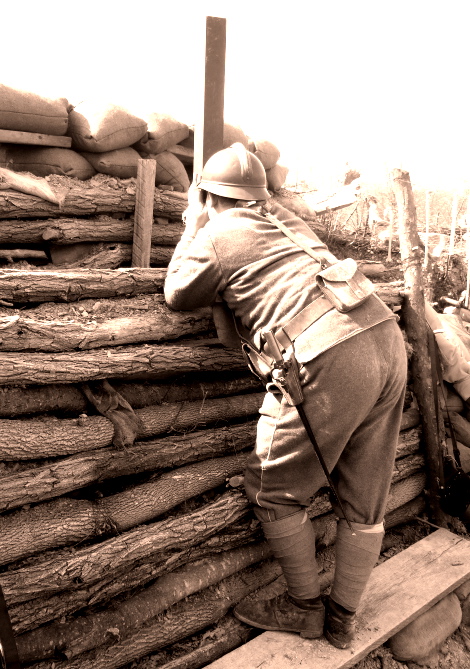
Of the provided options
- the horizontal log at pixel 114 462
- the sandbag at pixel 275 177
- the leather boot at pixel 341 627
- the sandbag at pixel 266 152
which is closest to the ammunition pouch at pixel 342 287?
the horizontal log at pixel 114 462

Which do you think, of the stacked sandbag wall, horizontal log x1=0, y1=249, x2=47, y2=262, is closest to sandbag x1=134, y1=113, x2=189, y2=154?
the stacked sandbag wall

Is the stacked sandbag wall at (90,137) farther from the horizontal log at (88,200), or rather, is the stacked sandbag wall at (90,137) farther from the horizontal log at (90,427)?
the horizontal log at (90,427)

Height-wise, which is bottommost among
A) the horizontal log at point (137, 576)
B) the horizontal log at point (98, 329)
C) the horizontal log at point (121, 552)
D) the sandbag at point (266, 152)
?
the horizontal log at point (137, 576)

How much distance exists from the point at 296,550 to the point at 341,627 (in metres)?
0.45

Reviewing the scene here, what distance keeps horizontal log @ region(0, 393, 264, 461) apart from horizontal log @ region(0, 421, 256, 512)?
5 cm

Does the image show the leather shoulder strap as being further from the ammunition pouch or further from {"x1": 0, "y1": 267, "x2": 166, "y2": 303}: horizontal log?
{"x1": 0, "y1": 267, "x2": 166, "y2": 303}: horizontal log

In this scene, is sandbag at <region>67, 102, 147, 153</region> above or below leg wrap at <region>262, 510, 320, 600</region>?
above

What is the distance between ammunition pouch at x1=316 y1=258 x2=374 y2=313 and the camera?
268cm

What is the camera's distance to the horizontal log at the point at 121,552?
264 centimetres

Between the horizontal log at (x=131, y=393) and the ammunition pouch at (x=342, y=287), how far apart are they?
3.67ft

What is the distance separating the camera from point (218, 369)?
11.5ft

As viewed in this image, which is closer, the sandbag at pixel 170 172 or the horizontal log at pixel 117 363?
the horizontal log at pixel 117 363

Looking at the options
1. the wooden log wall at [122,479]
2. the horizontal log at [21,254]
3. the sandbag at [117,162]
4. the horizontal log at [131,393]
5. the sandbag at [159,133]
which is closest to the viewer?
the wooden log wall at [122,479]

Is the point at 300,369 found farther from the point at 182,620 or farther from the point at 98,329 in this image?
the point at 182,620
